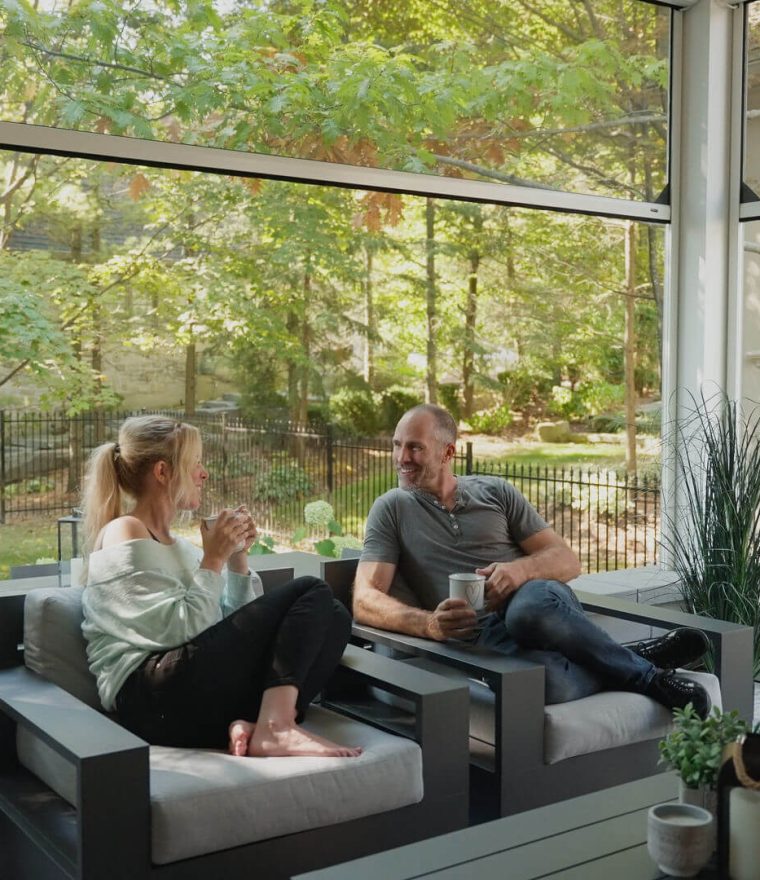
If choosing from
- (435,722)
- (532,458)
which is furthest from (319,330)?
(435,722)

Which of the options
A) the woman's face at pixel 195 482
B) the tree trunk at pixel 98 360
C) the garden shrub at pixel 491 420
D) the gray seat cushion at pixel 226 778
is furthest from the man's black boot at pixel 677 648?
the garden shrub at pixel 491 420

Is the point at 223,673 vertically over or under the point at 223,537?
under

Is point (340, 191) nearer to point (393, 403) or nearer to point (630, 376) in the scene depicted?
point (393, 403)

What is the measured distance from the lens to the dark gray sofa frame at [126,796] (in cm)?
218

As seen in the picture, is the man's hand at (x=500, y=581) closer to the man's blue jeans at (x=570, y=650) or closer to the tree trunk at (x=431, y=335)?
the man's blue jeans at (x=570, y=650)

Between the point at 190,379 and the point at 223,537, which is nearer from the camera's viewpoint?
the point at 223,537

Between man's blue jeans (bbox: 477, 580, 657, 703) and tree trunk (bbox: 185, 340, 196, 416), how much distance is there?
496cm

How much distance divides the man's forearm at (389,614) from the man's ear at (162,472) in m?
0.83

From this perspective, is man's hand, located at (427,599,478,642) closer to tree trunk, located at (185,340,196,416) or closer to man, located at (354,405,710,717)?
man, located at (354,405,710,717)

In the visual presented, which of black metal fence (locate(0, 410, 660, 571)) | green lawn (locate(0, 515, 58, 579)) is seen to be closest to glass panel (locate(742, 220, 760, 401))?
black metal fence (locate(0, 410, 660, 571))

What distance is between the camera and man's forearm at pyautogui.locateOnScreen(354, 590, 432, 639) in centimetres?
329

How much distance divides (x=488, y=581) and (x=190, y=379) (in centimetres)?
488

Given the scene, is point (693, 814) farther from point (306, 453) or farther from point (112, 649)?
point (306, 453)

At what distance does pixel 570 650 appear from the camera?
124 inches
